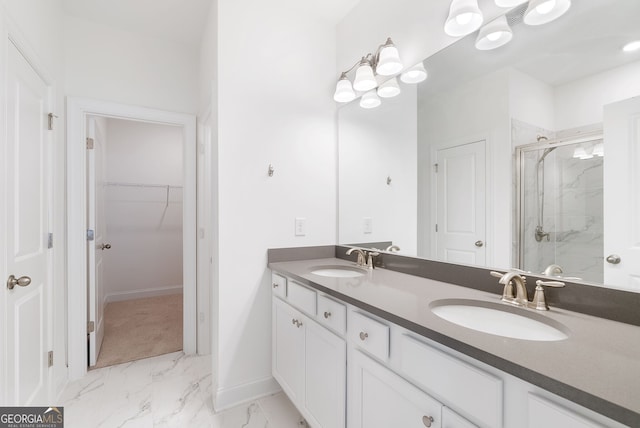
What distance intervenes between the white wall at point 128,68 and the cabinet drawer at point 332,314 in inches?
84.7

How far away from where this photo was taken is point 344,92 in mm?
2029

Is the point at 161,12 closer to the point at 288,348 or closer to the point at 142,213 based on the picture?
the point at 288,348

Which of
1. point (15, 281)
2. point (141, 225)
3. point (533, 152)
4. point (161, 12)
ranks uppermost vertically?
point (161, 12)

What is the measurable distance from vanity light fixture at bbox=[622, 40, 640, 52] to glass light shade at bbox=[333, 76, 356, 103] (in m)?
1.35

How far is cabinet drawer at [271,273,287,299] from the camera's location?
177 cm

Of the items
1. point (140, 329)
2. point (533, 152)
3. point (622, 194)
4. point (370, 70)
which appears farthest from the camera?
point (140, 329)

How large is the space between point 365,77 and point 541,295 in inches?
57.9

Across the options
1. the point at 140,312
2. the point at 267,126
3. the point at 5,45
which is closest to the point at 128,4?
the point at 5,45

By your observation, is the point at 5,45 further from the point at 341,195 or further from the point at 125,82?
the point at 341,195

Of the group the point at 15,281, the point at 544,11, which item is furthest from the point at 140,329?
the point at 544,11

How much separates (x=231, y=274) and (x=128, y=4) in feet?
6.68

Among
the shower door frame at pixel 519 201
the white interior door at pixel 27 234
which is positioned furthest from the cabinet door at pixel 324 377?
the white interior door at pixel 27 234

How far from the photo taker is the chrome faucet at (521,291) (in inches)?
39.9

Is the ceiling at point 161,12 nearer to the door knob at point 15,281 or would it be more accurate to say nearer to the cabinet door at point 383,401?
the door knob at point 15,281
